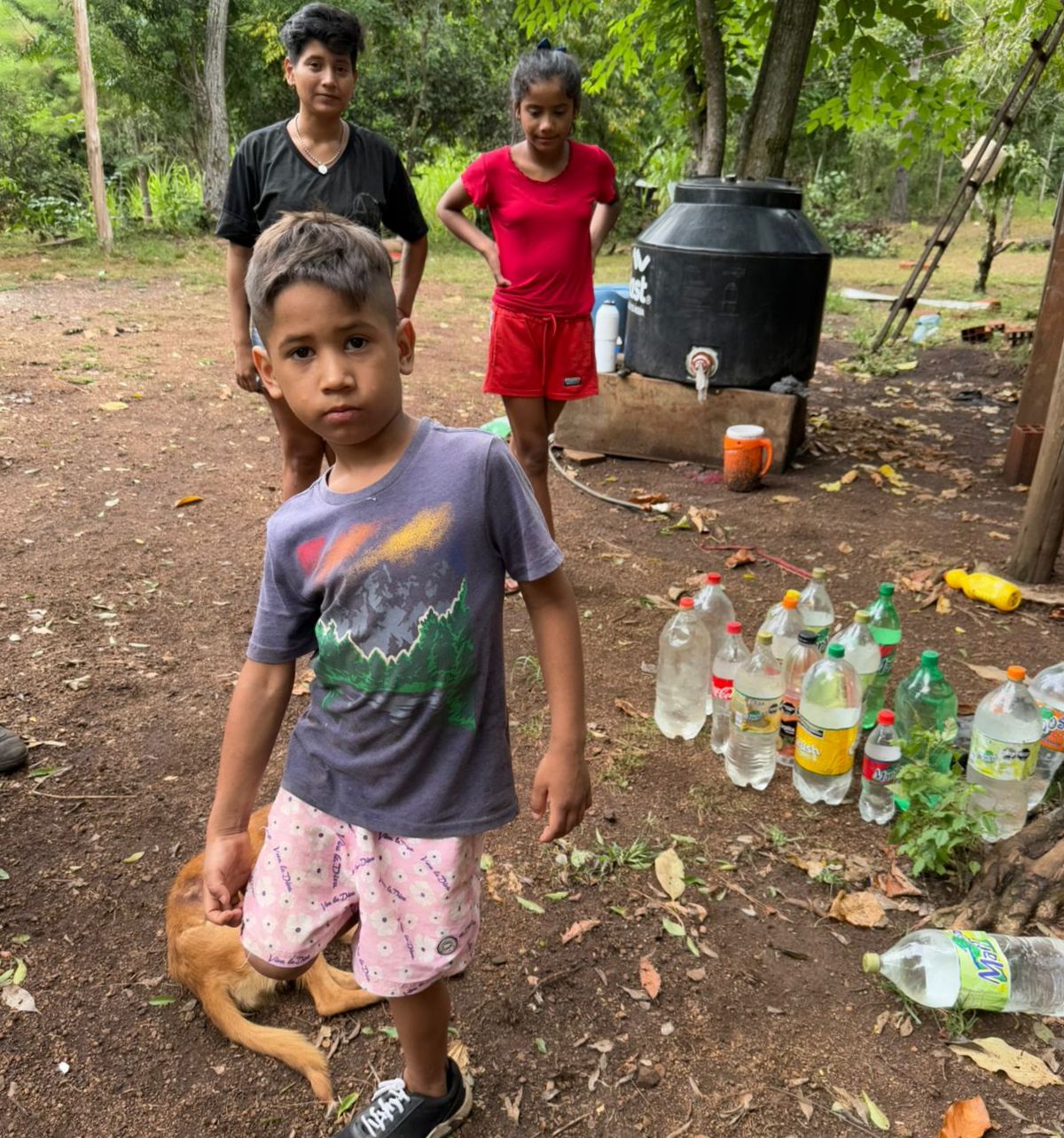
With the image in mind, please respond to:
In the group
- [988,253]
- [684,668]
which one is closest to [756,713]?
[684,668]

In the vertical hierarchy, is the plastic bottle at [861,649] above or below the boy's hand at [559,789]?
below

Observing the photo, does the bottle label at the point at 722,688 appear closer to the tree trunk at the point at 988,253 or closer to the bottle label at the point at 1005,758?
the bottle label at the point at 1005,758

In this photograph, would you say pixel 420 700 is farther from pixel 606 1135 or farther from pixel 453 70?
pixel 453 70

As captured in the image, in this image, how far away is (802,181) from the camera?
2205cm

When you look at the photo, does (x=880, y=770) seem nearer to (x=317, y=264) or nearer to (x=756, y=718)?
(x=756, y=718)

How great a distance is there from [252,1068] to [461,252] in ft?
51.8

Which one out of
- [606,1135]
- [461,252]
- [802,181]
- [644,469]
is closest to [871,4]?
[644,469]

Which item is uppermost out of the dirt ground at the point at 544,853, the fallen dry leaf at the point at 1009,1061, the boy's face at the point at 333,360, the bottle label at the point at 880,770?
the boy's face at the point at 333,360

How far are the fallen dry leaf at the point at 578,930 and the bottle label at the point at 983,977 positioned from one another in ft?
3.00

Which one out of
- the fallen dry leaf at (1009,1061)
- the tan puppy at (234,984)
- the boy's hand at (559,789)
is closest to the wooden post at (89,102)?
the tan puppy at (234,984)

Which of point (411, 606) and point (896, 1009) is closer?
point (411, 606)

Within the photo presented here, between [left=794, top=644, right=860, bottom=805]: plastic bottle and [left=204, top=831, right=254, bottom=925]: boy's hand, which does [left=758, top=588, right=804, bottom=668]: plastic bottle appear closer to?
[left=794, top=644, right=860, bottom=805]: plastic bottle

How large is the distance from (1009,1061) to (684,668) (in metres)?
1.70

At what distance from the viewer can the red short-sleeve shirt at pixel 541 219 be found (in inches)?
157
